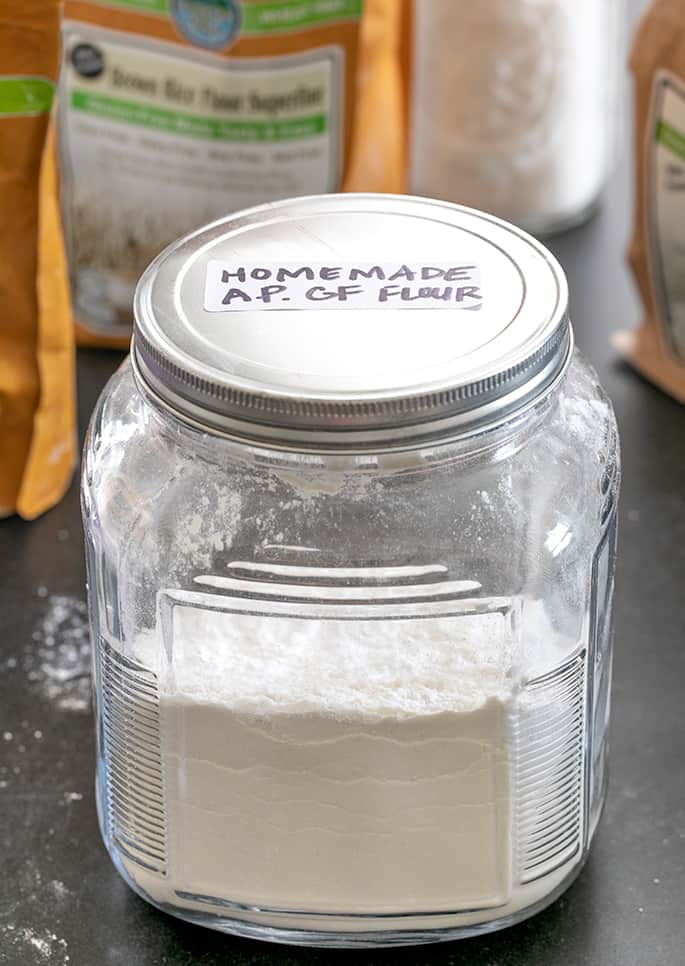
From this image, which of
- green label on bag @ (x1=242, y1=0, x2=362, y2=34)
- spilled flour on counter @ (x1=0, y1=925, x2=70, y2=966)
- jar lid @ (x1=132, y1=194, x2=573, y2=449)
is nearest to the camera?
jar lid @ (x1=132, y1=194, x2=573, y2=449)

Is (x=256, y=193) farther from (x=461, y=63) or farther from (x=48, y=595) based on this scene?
(x=48, y=595)

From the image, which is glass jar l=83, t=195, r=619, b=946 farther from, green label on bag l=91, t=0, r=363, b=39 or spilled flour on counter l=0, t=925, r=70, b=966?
green label on bag l=91, t=0, r=363, b=39

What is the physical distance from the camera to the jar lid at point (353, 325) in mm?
588

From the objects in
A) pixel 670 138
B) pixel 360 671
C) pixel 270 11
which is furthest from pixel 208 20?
pixel 360 671

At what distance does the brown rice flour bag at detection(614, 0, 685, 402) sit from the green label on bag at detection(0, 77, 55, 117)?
37 cm

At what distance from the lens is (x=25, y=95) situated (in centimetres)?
86

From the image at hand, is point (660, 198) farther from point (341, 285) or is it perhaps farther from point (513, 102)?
point (341, 285)

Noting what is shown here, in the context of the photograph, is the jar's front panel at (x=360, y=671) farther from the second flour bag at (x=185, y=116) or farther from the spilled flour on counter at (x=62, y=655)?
the second flour bag at (x=185, y=116)

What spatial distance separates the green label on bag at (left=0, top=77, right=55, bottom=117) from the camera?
2.81 feet

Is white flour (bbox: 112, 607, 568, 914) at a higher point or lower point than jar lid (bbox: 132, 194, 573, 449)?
lower

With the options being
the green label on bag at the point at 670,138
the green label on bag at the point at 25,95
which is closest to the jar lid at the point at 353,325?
the green label on bag at the point at 25,95

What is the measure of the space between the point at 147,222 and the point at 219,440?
1.51 ft

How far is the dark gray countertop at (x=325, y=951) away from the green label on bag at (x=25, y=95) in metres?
0.23

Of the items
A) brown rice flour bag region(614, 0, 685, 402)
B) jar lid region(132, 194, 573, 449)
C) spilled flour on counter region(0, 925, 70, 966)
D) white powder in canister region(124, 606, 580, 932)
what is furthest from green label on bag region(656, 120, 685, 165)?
spilled flour on counter region(0, 925, 70, 966)
